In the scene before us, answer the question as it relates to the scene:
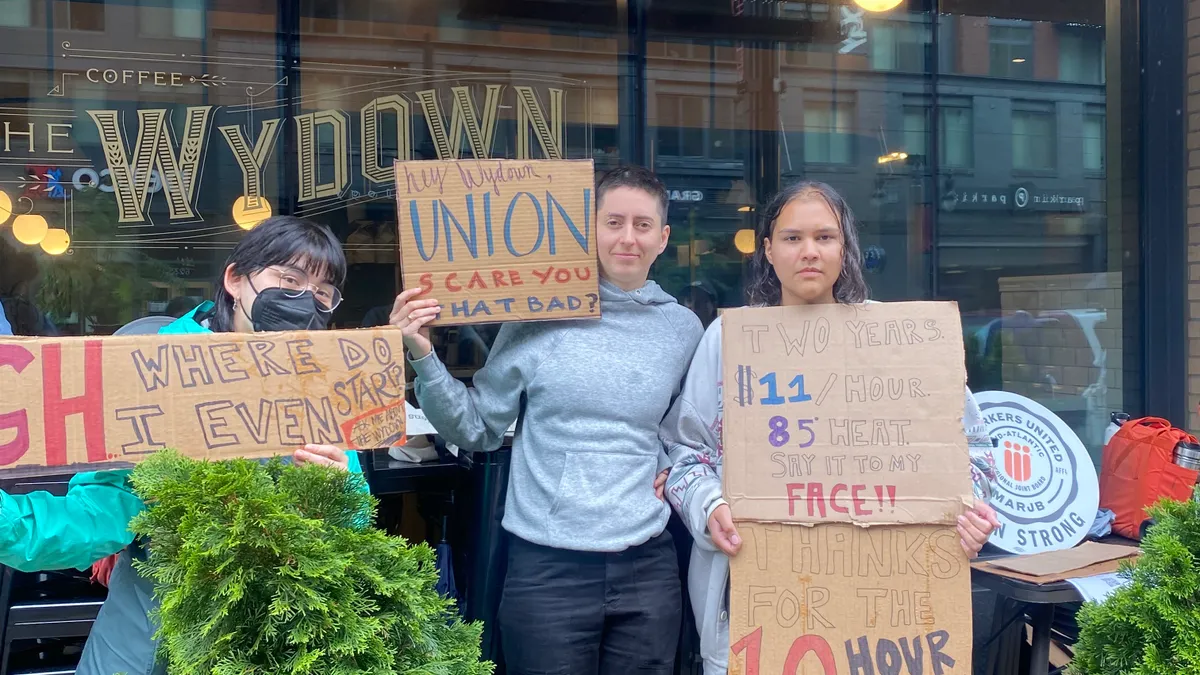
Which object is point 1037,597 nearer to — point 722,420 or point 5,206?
point 722,420

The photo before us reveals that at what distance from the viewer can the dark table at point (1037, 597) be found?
241 cm

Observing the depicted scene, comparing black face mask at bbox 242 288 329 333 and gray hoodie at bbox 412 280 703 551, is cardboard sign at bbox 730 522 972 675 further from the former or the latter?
black face mask at bbox 242 288 329 333

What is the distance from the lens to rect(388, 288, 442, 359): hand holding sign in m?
2.11

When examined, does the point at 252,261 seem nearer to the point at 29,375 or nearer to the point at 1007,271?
the point at 29,375

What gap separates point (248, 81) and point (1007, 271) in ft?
15.8

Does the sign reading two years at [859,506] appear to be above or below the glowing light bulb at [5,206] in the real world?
below

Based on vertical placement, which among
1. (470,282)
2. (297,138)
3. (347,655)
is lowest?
(347,655)

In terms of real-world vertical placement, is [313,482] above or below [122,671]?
above

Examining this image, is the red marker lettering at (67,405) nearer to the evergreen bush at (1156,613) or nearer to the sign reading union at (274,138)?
the evergreen bush at (1156,613)

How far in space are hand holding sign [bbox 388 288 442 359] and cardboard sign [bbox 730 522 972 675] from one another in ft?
2.91

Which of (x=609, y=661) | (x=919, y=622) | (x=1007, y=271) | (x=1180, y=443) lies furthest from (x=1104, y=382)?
(x=609, y=661)

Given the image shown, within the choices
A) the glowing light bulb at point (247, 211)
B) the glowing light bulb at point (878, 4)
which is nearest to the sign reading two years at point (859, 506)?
the glowing light bulb at point (878, 4)

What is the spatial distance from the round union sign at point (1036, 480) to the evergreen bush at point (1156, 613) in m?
0.76

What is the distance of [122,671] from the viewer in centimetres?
164
